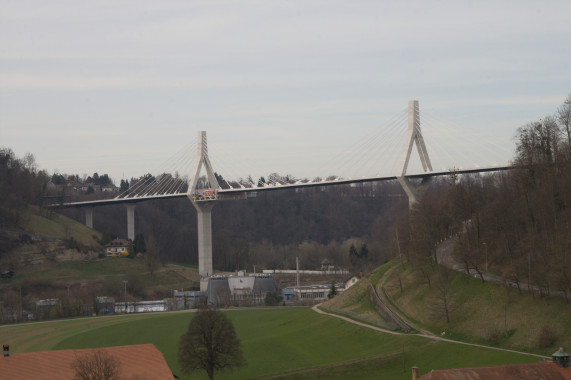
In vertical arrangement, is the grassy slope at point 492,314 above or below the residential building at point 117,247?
below

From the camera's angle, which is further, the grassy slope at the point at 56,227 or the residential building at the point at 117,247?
the residential building at the point at 117,247

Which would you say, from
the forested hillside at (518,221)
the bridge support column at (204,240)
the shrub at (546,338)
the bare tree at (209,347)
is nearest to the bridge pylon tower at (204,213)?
the bridge support column at (204,240)

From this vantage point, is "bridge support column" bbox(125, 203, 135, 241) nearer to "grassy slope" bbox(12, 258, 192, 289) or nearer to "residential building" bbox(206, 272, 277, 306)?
"grassy slope" bbox(12, 258, 192, 289)

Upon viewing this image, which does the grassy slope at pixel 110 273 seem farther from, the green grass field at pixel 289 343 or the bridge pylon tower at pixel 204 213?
the green grass field at pixel 289 343

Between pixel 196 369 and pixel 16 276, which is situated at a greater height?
pixel 16 276

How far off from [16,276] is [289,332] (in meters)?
38.7

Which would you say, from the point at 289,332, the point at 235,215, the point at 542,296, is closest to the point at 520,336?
the point at 542,296

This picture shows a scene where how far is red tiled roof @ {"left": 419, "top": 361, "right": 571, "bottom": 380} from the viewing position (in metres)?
27.9

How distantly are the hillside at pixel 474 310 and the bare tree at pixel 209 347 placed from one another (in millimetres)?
11217

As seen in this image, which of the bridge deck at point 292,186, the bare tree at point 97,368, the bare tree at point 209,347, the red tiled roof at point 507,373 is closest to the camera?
the red tiled roof at point 507,373

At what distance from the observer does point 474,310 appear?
45562 mm

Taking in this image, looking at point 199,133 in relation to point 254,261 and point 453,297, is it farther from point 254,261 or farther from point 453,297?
point 453,297

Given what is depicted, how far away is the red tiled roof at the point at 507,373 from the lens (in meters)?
27.9

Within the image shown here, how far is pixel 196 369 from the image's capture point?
43750mm
